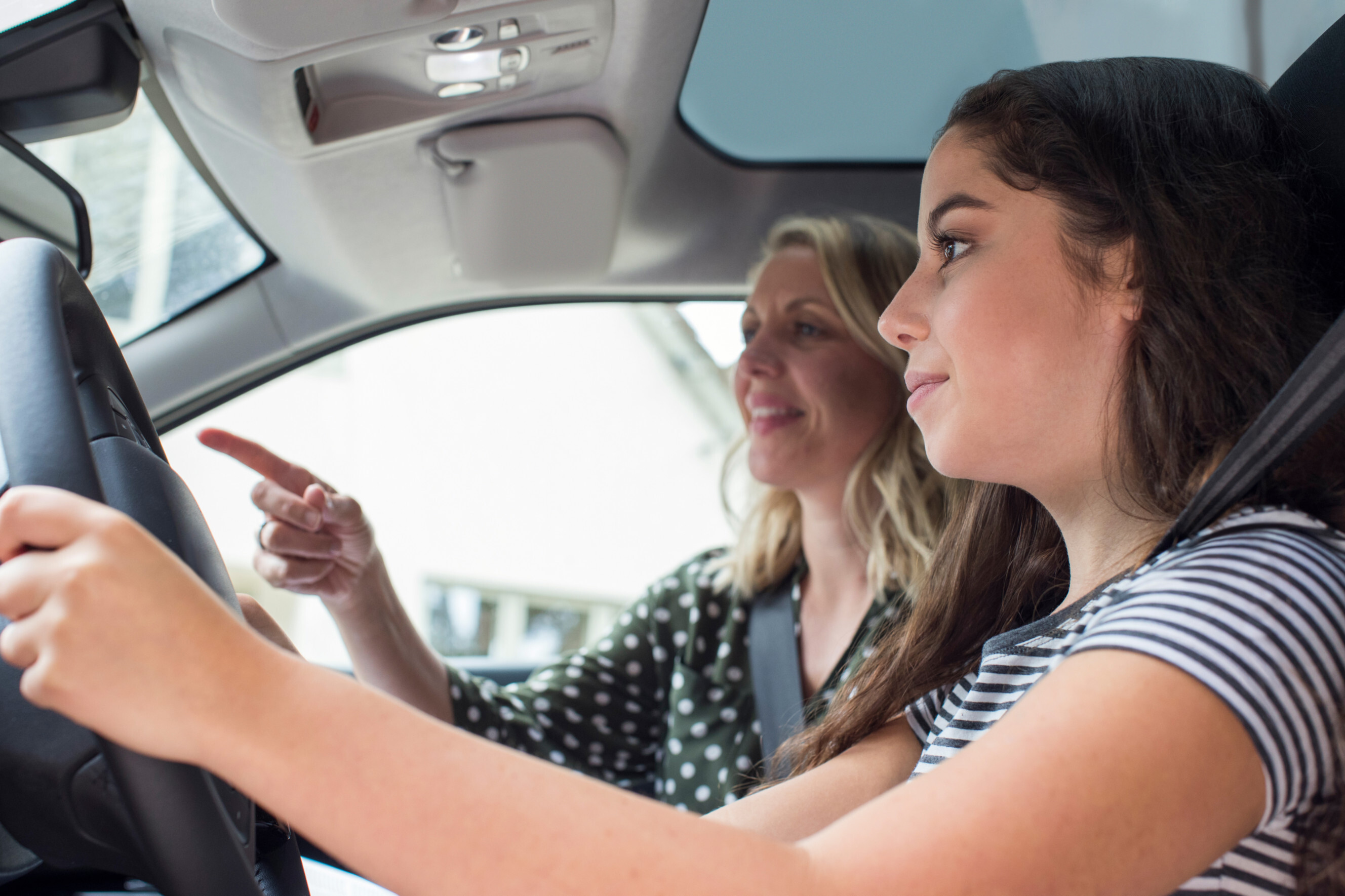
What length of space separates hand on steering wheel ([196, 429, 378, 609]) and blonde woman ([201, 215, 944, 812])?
68mm

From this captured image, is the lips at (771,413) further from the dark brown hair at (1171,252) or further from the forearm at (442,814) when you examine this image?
the forearm at (442,814)

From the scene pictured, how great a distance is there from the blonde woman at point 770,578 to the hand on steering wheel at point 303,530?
68mm

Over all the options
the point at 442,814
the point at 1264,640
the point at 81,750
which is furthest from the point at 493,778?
the point at 1264,640

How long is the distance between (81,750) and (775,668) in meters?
1.27

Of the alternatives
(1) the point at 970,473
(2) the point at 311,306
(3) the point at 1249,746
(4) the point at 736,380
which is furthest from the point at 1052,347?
(2) the point at 311,306

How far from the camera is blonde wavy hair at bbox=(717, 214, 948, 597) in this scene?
1799 millimetres

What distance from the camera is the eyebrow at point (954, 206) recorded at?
1.02 m

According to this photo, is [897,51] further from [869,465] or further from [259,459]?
[259,459]

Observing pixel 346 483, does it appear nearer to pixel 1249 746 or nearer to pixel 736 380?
pixel 736 380

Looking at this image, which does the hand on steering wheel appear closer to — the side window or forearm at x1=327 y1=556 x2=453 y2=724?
forearm at x1=327 y1=556 x2=453 y2=724

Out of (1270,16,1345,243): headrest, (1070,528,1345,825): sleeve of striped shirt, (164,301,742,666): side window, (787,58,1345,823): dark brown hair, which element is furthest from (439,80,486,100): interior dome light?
(164,301,742,666): side window

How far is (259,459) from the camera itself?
4.64 feet

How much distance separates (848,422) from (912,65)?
644 mm

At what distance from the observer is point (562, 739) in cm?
192
